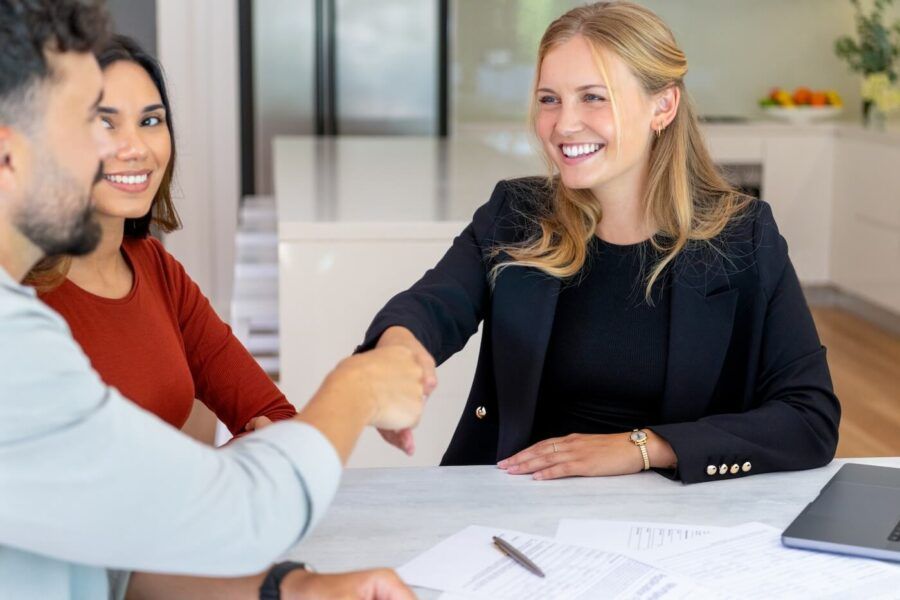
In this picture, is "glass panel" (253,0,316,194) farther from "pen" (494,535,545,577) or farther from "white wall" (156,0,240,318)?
"pen" (494,535,545,577)

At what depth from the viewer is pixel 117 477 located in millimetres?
872

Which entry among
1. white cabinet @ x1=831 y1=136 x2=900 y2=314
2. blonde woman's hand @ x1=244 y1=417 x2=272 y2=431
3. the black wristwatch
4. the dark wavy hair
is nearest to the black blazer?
blonde woman's hand @ x1=244 y1=417 x2=272 y2=431

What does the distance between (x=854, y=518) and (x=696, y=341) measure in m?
0.53

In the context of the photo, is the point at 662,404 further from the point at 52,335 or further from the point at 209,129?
the point at 209,129

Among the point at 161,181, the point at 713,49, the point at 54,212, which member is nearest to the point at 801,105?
the point at 713,49

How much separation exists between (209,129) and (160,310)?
4340 mm

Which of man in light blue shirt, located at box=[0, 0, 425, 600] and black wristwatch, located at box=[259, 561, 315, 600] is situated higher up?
man in light blue shirt, located at box=[0, 0, 425, 600]

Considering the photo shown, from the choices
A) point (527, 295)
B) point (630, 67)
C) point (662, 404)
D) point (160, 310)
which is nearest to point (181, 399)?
point (160, 310)

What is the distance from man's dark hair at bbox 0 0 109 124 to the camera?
909 millimetres

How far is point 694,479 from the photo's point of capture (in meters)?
1.59

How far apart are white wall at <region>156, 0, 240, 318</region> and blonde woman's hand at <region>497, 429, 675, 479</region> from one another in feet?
14.4

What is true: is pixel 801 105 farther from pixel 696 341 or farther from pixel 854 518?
pixel 854 518

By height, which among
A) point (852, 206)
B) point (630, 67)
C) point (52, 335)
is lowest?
point (852, 206)

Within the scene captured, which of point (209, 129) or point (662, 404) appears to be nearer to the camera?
point (662, 404)
